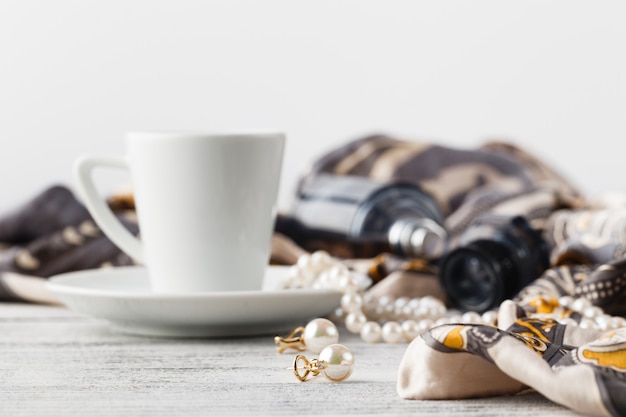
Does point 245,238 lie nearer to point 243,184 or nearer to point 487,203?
point 243,184

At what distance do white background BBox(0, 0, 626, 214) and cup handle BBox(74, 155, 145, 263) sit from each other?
1.37 m

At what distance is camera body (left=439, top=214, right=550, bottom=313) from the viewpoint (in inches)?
30.6

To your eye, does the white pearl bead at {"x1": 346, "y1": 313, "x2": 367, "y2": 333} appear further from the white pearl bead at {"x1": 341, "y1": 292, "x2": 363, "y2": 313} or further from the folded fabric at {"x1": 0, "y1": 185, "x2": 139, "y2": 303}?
the folded fabric at {"x1": 0, "y1": 185, "x2": 139, "y2": 303}

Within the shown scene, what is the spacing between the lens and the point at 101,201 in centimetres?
78

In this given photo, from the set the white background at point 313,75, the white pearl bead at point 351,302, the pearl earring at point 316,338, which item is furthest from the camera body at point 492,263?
the white background at point 313,75

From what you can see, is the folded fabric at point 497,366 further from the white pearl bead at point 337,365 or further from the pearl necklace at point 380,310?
the pearl necklace at point 380,310

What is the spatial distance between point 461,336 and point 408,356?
29 millimetres

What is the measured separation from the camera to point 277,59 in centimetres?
220

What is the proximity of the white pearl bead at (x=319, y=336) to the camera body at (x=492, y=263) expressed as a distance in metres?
0.21

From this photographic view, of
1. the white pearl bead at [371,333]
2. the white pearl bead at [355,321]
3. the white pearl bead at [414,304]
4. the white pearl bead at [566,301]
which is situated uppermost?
the white pearl bead at [566,301]

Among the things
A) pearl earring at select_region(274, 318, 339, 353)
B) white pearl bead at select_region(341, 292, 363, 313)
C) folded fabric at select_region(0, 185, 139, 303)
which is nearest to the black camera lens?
white pearl bead at select_region(341, 292, 363, 313)

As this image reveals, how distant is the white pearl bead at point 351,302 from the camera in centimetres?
71

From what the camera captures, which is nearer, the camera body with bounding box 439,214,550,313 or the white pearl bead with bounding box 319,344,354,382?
the white pearl bead with bounding box 319,344,354,382

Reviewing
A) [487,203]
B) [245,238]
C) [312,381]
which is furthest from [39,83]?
[312,381]
